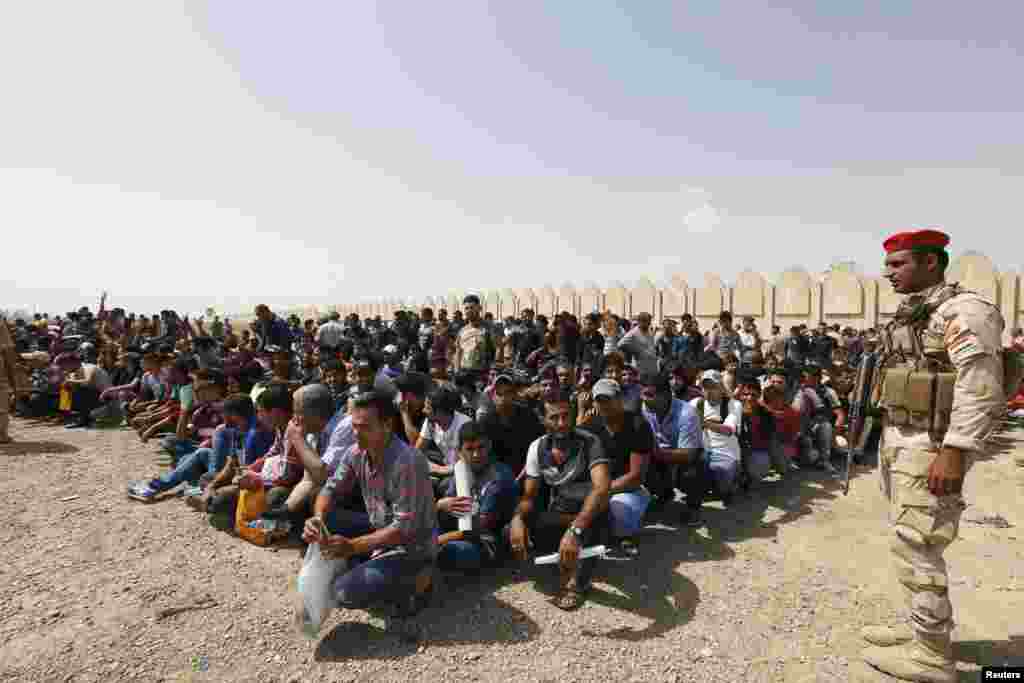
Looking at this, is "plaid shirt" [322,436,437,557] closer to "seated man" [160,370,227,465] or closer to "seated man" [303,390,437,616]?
"seated man" [303,390,437,616]

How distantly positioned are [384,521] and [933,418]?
112 inches

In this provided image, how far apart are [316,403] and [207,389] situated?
2471 mm

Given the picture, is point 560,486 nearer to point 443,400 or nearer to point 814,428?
point 443,400

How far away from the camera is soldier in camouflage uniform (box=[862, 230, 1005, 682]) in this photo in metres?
2.19

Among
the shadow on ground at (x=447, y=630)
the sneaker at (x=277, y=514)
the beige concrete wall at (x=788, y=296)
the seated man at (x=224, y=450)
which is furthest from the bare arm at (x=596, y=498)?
the beige concrete wall at (x=788, y=296)

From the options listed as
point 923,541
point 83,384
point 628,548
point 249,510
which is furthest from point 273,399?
point 83,384

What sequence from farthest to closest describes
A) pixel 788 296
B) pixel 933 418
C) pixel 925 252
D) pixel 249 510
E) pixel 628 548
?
pixel 788 296 < pixel 249 510 < pixel 628 548 < pixel 925 252 < pixel 933 418

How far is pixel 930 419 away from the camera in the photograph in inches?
92.7

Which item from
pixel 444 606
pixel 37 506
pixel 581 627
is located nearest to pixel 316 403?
pixel 444 606

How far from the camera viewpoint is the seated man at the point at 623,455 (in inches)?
143

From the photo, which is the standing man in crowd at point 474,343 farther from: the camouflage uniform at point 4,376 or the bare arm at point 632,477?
the camouflage uniform at point 4,376

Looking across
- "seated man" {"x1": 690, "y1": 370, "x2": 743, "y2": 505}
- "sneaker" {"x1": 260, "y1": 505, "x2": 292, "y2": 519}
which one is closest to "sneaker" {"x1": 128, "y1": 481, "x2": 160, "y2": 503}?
"sneaker" {"x1": 260, "y1": 505, "x2": 292, "y2": 519}

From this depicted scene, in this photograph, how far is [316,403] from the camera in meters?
3.85

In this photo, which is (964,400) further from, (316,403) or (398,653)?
(316,403)
